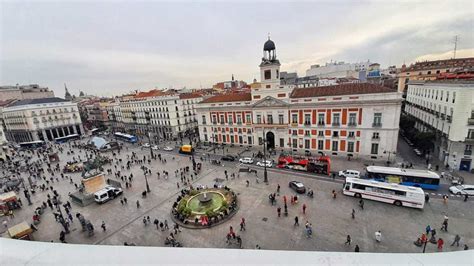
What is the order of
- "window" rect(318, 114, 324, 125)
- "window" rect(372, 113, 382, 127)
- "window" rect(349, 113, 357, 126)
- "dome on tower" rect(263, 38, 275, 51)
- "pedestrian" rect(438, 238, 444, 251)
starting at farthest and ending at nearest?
"dome on tower" rect(263, 38, 275, 51) < "window" rect(318, 114, 324, 125) < "window" rect(349, 113, 357, 126) < "window" rect(372, 113, 382, 127) < "pedestrian" rect(438, 238, 444, 251)

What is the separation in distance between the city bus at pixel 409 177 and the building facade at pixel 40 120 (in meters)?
79.4

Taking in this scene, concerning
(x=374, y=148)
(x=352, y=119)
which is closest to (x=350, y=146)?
(x=374, y=148)

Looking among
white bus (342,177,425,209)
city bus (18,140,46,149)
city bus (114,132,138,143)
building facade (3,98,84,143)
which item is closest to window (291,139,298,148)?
white bus (342,177,425,209)

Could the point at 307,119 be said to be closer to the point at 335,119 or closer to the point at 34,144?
the point at 335,119

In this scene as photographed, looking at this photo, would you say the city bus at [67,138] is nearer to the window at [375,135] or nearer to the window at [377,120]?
the window at [375,135]

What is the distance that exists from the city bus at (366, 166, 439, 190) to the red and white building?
7888mm

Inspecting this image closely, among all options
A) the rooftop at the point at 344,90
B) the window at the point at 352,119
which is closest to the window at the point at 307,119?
the rooftop at the point at 344,90

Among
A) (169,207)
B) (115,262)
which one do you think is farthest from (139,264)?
(169,207)

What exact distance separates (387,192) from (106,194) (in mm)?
29276

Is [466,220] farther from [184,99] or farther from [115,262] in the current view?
[184,99]

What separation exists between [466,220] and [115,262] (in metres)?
26.0

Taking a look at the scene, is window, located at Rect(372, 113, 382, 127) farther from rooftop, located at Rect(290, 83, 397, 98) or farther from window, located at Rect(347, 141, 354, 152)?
window, located at Rect(347, 141, 354, 152)

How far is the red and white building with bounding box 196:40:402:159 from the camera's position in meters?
30.2

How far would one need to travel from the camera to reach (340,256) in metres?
2.85
